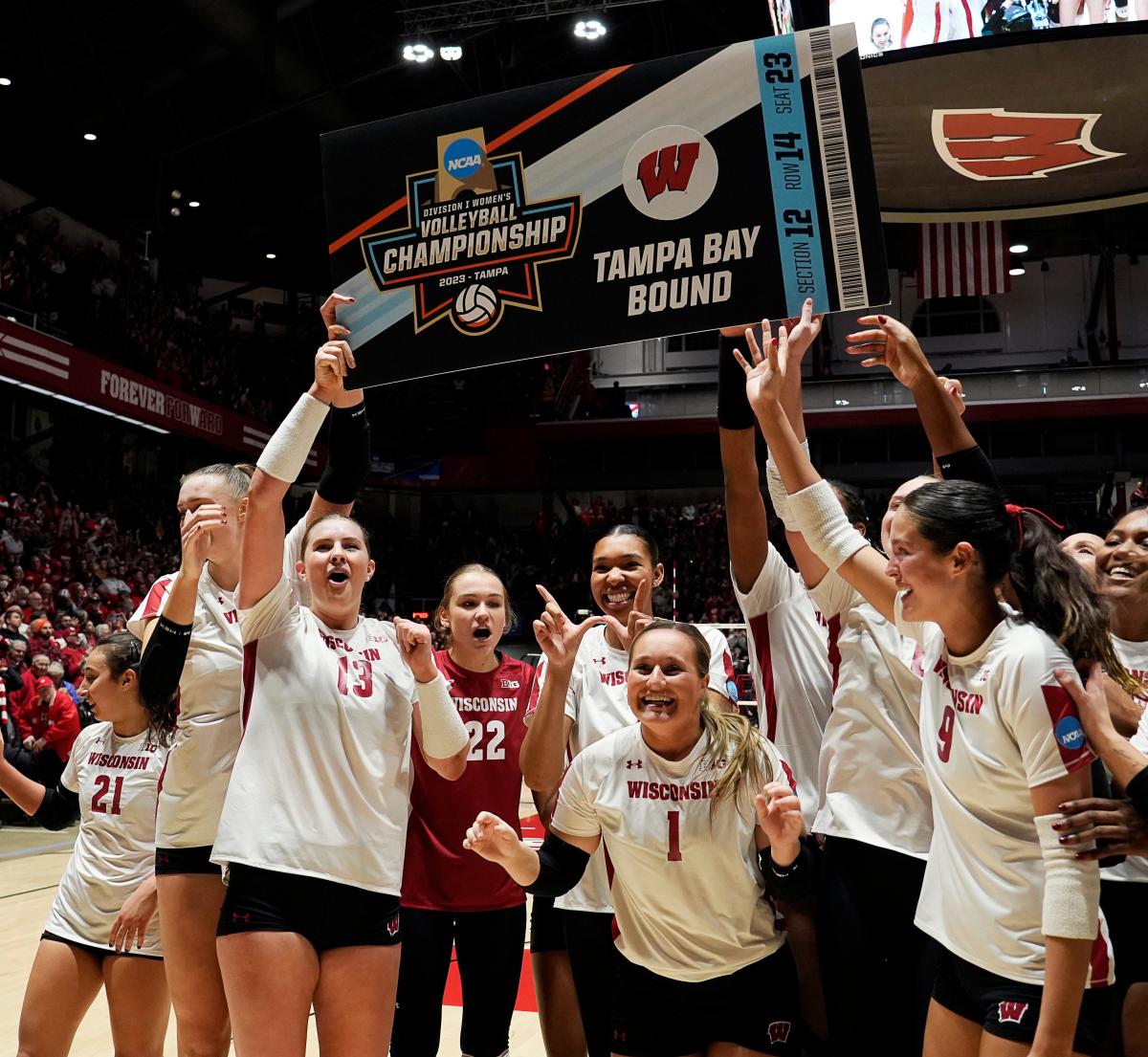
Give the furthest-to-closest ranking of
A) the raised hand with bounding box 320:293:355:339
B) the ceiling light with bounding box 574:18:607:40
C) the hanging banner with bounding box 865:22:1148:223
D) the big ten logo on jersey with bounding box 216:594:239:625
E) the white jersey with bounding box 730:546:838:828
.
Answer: the ceiling light with bounding box 574:18:607:40 → the hanging banner with bounding box 865:22:1148:223 → the big ten logo on jersey with bounding box 216:594:239:625 → the white jersey with bounding box 730:546:838:828 → the raised hand with bounding box 320:293:355:339

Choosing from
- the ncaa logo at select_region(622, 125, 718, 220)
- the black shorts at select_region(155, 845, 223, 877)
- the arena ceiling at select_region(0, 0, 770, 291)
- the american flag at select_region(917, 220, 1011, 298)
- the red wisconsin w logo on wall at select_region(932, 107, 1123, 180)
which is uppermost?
the arena ceiling at select_region(0, 0, 770, 291)

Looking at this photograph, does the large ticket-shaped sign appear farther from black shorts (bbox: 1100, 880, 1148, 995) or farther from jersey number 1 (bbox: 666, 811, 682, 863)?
black shorts (bbox: 1100, 880, 1148, 995)

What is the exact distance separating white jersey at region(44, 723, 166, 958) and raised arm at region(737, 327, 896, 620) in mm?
2421

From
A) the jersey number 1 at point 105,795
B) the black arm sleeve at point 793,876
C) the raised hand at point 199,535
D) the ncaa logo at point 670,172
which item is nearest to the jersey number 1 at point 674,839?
the black arm sleeve at point 793,876

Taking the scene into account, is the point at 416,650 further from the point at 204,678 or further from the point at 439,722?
the point at 204,678

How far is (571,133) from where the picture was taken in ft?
9.14

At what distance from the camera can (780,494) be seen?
9.64ft

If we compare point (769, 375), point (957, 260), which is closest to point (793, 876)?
point (769, 375)

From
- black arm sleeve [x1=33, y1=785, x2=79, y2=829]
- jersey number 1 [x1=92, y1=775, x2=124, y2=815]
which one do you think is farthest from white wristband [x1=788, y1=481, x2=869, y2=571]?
black arm sleeve [x1=33, y1=785, x2=79, y2=829]

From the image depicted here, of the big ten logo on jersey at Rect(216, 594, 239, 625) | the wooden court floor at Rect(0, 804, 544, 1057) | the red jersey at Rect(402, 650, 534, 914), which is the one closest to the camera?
the big ten logo on jersey at Rect(216, 594, 239, 625)

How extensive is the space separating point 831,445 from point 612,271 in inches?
803

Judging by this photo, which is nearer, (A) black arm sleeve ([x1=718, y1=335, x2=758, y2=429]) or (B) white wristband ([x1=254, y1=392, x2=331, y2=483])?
(B) white wristband ([x1=254, y1=392, x2=331, y2=483])

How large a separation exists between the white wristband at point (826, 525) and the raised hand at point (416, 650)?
3.50 feet

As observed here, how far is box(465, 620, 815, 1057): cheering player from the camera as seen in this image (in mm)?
2686
